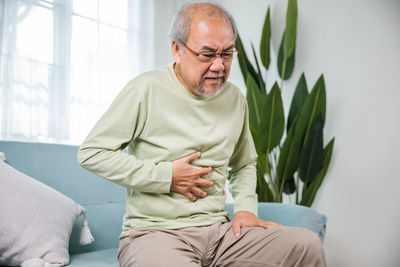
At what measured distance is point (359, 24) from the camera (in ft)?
8.62

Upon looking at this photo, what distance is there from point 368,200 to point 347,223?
21 centimetres

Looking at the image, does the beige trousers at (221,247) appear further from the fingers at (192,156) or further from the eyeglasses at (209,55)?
the eyeglasses at (209,55)

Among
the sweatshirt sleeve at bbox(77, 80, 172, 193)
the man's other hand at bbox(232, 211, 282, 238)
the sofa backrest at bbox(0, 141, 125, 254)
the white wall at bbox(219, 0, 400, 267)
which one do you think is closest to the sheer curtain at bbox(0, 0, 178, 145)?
the sofa backrest at bbox(0, 141, 125, 254)

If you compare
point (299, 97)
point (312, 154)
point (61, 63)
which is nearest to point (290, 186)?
point (312, 154)

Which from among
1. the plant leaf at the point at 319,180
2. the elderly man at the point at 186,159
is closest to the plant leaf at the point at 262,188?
the plant leaf at the point at 319,180

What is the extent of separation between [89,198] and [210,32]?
980 mm

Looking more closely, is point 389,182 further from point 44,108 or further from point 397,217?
point 44,108

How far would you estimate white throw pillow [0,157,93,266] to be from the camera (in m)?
1.30

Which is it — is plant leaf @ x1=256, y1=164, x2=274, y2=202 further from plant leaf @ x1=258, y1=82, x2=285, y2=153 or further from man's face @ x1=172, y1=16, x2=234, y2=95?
man's face @ x1=172, y1=16, x2=234, y2=95

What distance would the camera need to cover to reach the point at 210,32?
48.9 inches

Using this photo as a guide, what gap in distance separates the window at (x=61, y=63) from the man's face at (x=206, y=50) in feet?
5.02

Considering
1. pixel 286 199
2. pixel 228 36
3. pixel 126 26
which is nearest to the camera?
pixel 228 36

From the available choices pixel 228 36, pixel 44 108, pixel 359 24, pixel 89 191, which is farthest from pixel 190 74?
pixel 359 24

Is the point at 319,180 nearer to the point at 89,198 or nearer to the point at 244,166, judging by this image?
the point at 244,166
